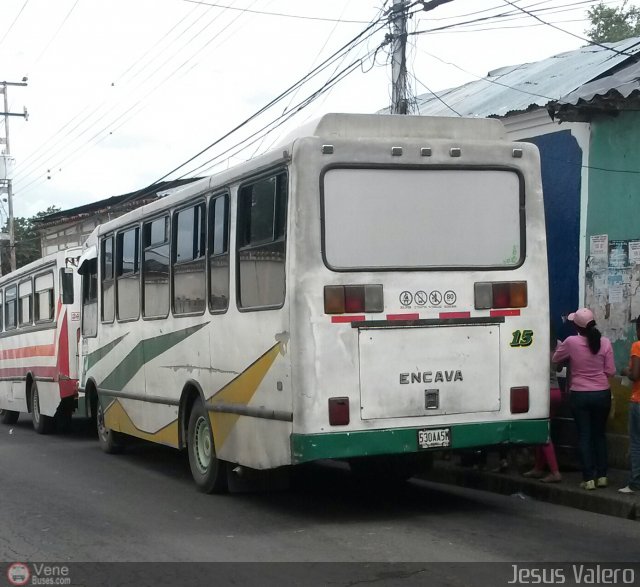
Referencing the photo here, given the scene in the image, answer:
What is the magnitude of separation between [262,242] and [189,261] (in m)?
1.97

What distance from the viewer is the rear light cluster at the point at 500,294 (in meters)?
9.05

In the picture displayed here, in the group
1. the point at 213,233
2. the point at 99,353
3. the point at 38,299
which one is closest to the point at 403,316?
the point at 213,233

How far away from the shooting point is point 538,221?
9352 millimetres

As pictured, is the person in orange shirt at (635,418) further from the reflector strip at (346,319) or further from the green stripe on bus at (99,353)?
the green stripe on bus at (99,353)

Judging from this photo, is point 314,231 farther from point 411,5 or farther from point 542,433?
point 411,5

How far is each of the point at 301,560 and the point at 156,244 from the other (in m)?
5.56

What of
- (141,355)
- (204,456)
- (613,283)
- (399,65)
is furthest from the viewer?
(399,65)

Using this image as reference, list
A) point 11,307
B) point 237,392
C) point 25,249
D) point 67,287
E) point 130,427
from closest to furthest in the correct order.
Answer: point 237,392 → point 130,427 → point 67,287 → point 11,307 → point 25,249

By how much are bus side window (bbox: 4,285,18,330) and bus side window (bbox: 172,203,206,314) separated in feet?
35.2

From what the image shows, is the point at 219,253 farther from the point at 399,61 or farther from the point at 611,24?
the point at 611,24

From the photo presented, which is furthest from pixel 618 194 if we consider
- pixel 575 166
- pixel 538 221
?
pixel 538 221

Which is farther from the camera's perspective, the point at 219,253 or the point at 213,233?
the point at 213,233

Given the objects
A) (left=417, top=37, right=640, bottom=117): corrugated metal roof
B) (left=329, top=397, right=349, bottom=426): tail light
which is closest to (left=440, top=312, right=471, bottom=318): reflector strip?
(left=329, top=397, right=349, bottom=426): tail light

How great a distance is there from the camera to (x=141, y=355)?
12773 millimetres
